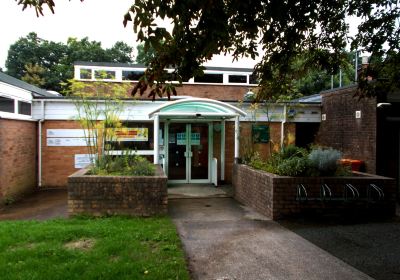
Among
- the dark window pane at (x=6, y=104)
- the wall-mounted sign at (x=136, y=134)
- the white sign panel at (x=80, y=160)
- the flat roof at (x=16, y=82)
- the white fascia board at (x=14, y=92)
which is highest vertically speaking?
the flat roof at (x=16, y=82)

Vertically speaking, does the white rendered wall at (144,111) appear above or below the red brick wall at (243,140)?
above

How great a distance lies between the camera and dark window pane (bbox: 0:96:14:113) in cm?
1138

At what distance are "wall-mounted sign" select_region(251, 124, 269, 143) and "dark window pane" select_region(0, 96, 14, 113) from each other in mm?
8649

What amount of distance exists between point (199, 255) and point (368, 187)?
191 inches

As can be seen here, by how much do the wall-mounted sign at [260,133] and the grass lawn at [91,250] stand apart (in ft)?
26.3

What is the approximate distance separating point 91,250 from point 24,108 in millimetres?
8963

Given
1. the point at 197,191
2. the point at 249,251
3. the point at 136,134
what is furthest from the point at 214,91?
the point at 249,251

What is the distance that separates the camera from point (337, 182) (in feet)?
28.9

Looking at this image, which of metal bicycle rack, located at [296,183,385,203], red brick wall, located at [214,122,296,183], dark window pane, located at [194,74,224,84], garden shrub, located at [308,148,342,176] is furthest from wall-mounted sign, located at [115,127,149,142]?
dark window pane, located at [194,74,224,84]

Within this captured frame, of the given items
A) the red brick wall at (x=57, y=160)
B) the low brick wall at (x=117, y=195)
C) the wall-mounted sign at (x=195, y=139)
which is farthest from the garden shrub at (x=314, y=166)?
the red brick wall at (x=57, y=160)

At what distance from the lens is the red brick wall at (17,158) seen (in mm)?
11383

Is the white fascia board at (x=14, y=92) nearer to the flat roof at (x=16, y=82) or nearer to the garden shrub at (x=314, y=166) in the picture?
the flat roof at (x=16, y=82)

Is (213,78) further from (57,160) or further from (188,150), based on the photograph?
(57,160)

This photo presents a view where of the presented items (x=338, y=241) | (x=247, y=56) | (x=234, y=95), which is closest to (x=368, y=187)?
(x=338, y=241)
